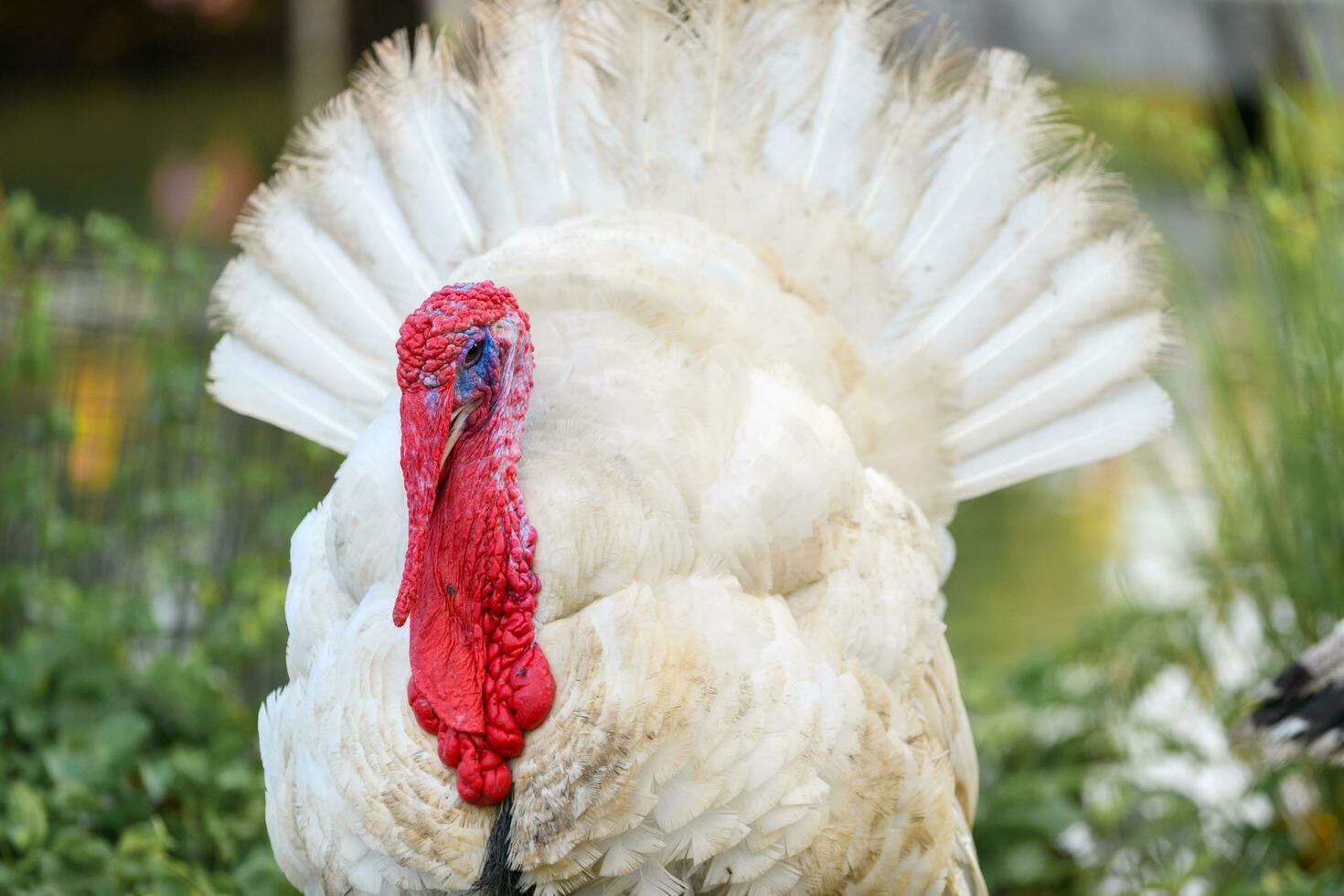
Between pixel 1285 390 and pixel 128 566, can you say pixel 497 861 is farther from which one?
pixel 1285 390

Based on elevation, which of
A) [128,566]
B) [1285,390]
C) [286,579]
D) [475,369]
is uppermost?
[475,369]

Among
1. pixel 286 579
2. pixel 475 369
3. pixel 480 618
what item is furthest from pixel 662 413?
pixel 286 579

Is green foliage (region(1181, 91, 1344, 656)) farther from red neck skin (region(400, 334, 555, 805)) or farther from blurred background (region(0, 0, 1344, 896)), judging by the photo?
red neck skin (region(400, 334, 555, 805))

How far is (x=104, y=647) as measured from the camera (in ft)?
12.8

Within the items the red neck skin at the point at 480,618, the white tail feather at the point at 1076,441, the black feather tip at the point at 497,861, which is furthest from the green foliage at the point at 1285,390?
the black feather tip at the point at 497,861

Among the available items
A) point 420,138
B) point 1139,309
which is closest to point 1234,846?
point 1139,309

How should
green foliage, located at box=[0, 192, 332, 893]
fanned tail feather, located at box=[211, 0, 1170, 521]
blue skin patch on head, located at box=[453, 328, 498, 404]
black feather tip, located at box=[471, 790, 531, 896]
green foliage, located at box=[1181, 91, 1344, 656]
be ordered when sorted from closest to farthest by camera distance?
1. black feather tip, located at box=[471, 790, 531, 896]
2. blue skin patch on head, located at box=[453, 328, 498, 404]
3. fanned tail feather, located at box=[211, 0, 1170, 521]
4. green foliage, located at box=[0, 192, 332, 893]
5. green foliage, located at box=[1181, 91, 1344, 656]

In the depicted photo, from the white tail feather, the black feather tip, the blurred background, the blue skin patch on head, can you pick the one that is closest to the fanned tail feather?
the white tail feather

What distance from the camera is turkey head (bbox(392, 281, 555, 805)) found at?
2303 mm

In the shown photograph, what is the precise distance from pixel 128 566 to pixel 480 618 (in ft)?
7.76

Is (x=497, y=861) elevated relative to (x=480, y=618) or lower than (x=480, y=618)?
lower

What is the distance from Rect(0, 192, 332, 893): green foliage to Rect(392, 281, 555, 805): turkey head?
3.95ft

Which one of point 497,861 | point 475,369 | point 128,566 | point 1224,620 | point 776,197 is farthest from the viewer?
point 128,566

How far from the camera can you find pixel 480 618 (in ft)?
7.76
